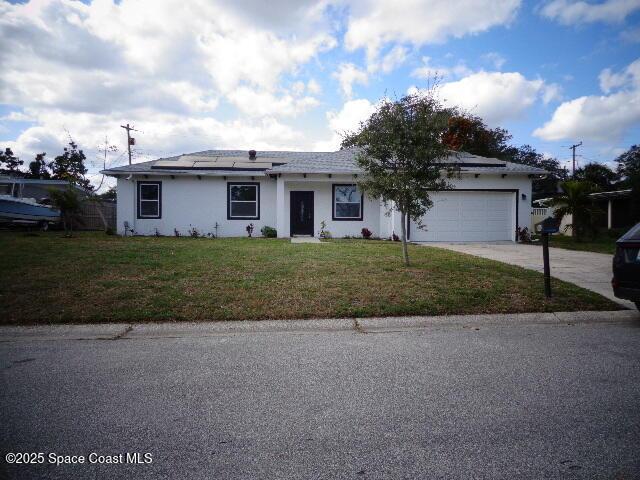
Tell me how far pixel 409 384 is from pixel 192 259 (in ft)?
23.4

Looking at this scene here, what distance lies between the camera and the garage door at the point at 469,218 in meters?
16.2

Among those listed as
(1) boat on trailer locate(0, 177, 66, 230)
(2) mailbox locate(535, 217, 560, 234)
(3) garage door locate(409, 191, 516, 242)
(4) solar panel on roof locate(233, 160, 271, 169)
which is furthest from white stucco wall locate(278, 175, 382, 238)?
(1) boat on trailer locate(0, 177, 66, 230)

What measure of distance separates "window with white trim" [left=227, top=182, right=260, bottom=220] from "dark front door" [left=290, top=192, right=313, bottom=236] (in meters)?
1.79

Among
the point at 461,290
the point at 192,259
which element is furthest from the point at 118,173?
the point at 461,290

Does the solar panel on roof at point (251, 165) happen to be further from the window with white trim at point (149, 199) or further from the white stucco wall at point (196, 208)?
the window with white trim at point (149, 199)

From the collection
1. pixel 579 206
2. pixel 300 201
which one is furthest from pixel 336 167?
pixel 579 206

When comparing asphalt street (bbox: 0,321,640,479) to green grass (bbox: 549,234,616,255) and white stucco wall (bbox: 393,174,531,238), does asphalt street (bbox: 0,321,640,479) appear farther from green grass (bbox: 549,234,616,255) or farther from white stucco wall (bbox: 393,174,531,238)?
white stucco wall (bbox: 393,174,531,238)

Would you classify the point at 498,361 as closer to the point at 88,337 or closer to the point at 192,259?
the point at 88,337

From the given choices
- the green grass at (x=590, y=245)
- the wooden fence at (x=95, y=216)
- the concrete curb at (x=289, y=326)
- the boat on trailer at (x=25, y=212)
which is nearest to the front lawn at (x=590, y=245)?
the green grass at (x=590, y=245)

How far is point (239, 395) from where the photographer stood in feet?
9.62

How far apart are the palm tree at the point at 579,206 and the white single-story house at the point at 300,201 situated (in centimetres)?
160

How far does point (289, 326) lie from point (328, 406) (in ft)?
6.93

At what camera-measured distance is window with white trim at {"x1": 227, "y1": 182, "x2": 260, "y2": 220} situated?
17.3 m

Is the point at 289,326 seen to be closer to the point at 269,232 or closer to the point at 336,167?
the point at 269,232
